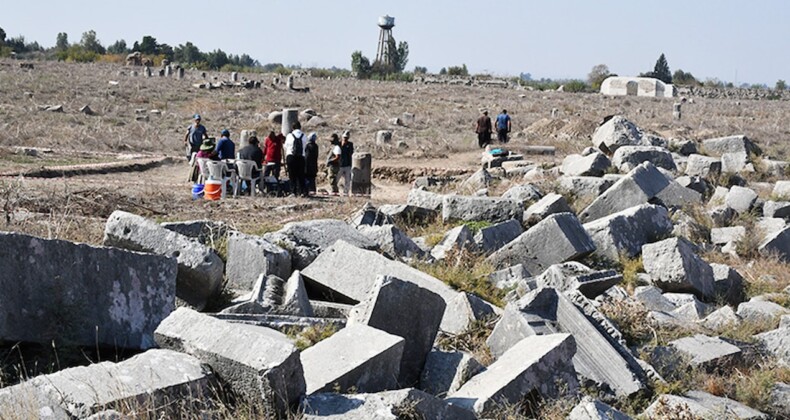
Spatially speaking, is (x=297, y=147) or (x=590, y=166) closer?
(x=590, y=166)

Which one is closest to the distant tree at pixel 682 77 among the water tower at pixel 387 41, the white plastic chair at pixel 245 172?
the water tower at pixel 387 41

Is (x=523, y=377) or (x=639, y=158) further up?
(x=639, y=158)

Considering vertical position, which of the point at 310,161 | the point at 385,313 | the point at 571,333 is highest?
the point at 385,313

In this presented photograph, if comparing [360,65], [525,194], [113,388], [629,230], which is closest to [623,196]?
[525,194]

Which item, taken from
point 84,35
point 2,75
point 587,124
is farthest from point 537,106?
point 84,35

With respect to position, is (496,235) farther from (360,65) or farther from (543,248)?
(360,65)

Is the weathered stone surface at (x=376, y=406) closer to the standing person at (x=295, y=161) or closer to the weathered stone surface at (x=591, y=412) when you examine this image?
the weathered stone surface at (x=591, y=412)

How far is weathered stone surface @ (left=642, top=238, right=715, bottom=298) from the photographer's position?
31.2 ft

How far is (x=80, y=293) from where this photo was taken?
560 centimetres

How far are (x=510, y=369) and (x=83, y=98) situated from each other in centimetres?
3064

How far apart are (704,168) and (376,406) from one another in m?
12.8

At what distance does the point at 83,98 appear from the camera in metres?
33.2

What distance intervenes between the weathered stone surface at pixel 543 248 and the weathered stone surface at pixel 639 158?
5891 millimetres

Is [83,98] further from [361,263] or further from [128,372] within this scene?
[128,372]
